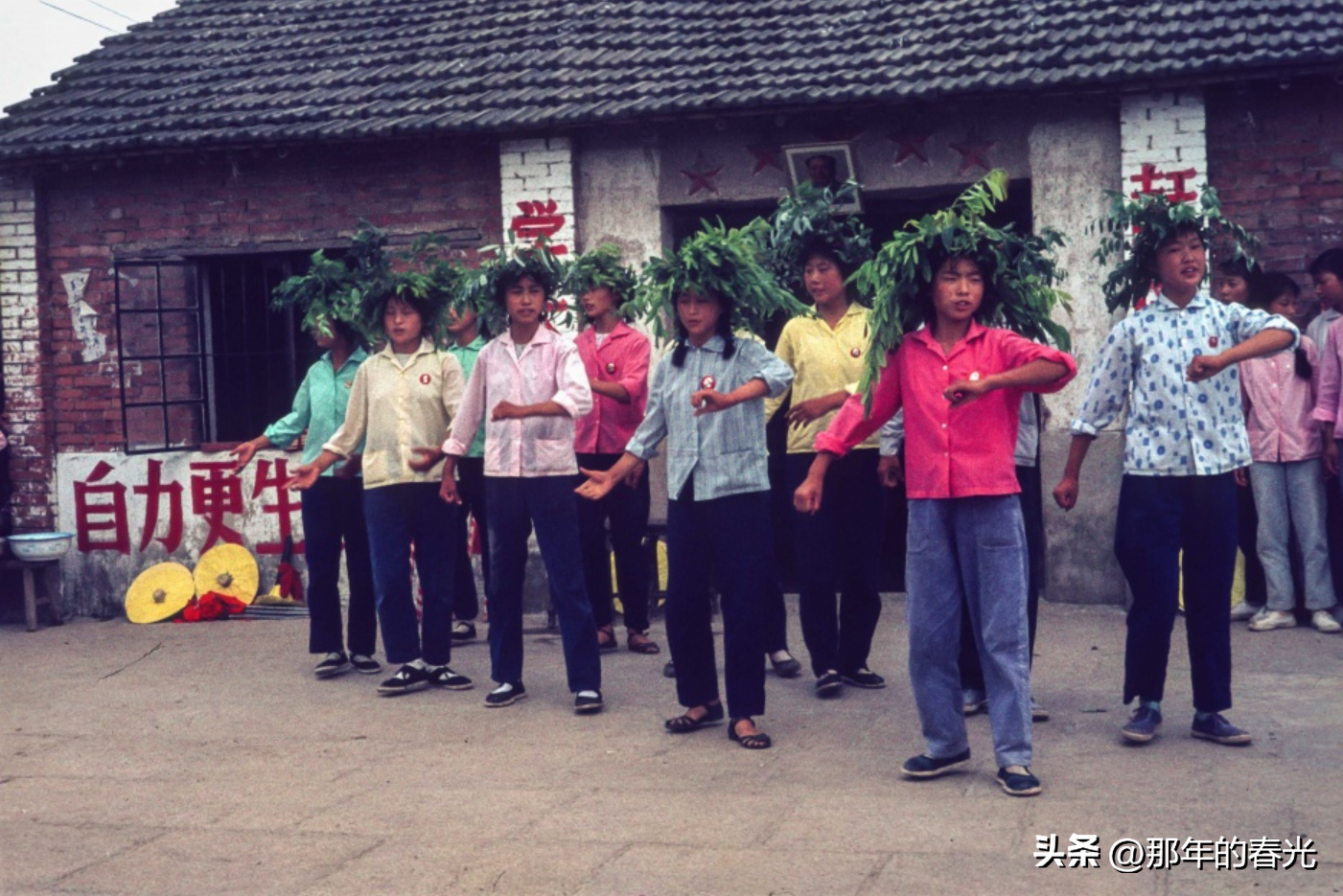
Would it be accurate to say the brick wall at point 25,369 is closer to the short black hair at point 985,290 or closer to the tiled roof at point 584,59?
the tiled roof at point 584,59

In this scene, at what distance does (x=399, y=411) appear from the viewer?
7.71m

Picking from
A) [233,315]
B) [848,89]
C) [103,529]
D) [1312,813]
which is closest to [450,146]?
[233,315]

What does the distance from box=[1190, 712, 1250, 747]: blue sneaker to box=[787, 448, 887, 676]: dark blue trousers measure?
63.2 inches

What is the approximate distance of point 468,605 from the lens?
9.36 m

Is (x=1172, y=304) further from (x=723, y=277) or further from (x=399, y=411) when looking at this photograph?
(x=399, y=411)

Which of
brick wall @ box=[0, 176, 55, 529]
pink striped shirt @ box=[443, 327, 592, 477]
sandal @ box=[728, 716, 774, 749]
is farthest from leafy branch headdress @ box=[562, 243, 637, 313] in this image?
brick wall @ box=[0, 176, 55, 529]

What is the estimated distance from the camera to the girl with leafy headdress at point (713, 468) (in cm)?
636

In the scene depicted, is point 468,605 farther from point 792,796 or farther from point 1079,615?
point 792,796

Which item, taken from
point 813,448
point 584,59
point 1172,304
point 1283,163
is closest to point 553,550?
point 813,448

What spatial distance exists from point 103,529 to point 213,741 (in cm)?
525

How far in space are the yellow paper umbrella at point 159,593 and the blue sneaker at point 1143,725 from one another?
7230 millimetres

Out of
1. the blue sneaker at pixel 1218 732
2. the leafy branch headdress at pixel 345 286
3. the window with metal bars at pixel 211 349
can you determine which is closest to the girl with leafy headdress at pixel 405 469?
the leafy branch headdress at pixel 345 286

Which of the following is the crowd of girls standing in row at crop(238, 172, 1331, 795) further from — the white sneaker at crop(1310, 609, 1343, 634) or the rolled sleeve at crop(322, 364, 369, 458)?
the white sneaker at crop(1310, 609, 1343, 634)

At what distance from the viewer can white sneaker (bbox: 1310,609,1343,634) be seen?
8789mm
